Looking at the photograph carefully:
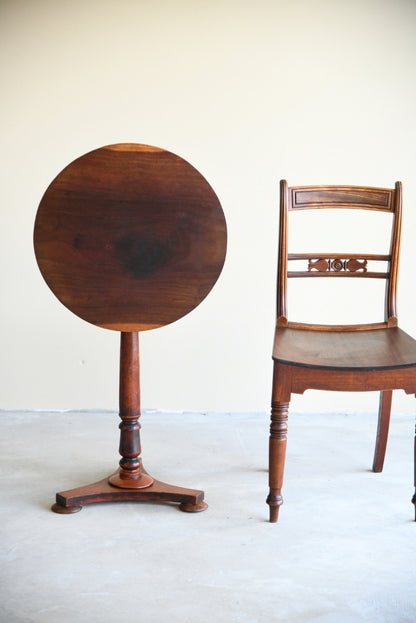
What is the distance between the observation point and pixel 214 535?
1.93 m

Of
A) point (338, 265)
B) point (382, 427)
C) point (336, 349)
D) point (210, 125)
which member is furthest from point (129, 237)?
point (210, 125)

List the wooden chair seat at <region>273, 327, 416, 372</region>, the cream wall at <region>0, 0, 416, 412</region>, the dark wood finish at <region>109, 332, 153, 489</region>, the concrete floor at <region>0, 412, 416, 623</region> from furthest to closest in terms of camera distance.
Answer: the cream wall at <region>0, 0, 416, 412</region> → the dark wood finish at <region>109, 332, 153, 489</region> → the wooden chair seat at <region>273, 327, 416, 372</region> → the concrete floor at <region>0, 412, 416, 623</region>

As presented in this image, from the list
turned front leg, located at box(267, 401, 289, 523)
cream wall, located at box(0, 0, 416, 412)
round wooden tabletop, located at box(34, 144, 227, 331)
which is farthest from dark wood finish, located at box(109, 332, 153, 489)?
cream wall, located at box(0, 0, 416, 412)

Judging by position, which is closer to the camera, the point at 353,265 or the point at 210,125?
the point at 353,265

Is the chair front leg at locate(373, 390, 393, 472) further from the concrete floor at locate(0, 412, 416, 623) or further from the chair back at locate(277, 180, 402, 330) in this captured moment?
the chair back at locate(277, 180, 402, 330)

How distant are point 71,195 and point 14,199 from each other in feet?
4.08

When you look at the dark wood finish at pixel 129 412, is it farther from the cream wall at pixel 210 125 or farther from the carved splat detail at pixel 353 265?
the cream wall at pixel 210 125

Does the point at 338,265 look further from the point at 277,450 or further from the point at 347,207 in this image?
the point at 277,450

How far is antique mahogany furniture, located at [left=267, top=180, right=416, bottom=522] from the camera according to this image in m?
1.89

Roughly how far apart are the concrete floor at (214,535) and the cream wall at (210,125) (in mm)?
400

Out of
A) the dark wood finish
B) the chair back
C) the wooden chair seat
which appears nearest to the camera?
the wooden chair seat

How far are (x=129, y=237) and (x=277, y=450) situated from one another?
787 mm

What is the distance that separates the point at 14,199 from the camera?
310 cm

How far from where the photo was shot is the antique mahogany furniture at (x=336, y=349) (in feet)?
6.19
